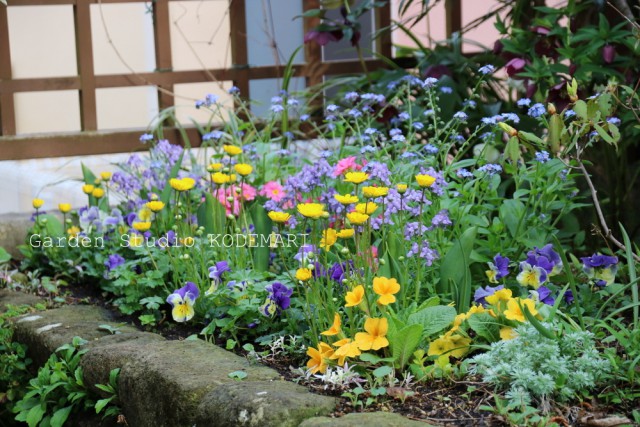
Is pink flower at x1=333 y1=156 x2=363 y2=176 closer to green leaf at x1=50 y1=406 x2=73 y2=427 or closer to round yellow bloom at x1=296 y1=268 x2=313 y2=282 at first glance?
round yellow bloom at x1=296 y1=268 x2=313 y2=282

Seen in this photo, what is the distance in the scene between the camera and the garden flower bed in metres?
2.10

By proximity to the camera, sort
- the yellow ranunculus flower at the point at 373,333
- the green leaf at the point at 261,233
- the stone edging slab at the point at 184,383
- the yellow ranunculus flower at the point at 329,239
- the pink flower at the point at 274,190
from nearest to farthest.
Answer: the stone edging slab at the point at 184,383, the yellow ranunculus flower at the point at 373,333, the yellow ranunculus flower at the point at 329,239, the green leaf at the point at 261,233, the pink flower at the point at 274,190

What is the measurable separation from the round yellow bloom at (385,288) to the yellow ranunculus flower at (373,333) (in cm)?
5

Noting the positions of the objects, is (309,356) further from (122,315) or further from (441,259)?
(122,315)

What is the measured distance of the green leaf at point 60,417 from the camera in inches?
106

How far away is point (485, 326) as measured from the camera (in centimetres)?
232

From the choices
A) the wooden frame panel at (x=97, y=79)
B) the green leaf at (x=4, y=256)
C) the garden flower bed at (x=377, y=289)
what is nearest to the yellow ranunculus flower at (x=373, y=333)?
the garden flower bed at (x=377, y=289)

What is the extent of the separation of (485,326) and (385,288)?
0.93 ft

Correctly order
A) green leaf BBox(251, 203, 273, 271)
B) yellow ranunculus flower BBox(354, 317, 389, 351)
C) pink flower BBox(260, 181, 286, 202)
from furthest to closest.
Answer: pink flower BBox(260, 181, 286, 202) → green leaf BBox(251, 203, 273, 271) → yellow ranunculus flower BBox(354, 317, 389, 351)

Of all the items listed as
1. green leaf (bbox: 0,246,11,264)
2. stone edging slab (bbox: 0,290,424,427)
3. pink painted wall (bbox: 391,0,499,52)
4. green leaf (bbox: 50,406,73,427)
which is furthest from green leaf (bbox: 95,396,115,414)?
pink painted wall (bbox: 391,0,499,52)

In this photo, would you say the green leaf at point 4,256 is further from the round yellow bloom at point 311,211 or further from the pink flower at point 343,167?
the round yellow bloom at point 311,211

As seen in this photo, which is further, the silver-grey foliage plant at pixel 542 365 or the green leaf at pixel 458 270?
the green leaf at pixel 458 270

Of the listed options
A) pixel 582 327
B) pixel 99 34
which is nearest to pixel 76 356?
pixel 582 327

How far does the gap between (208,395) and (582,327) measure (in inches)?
36.9
